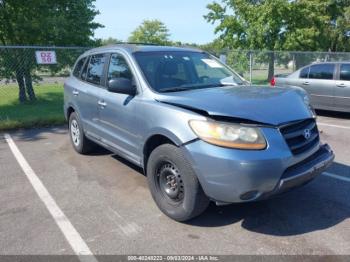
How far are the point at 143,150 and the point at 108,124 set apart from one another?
104 cm

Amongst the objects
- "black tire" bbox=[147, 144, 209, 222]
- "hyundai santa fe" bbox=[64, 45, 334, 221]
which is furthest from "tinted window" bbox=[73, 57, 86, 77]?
"black tire" bbox=[147, 144, 209, 222]

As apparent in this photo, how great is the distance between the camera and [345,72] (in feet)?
32.0

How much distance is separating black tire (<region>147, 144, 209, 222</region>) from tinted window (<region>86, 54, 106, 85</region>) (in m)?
2.05

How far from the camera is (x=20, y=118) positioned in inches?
379

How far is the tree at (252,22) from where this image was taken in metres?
21.0

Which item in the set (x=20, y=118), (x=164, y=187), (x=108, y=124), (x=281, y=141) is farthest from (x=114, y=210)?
(x=20, y=118)

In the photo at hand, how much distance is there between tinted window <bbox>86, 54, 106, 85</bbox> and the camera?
5.37 meters

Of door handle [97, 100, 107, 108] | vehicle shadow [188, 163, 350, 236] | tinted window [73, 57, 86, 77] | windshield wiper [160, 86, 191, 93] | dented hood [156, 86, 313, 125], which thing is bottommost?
vehicle shadow [188, 163, 350, 236]

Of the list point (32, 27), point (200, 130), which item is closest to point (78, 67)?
point (200, 130)

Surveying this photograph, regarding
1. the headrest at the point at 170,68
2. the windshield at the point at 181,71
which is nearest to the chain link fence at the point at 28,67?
the windshield at the point at 181,71

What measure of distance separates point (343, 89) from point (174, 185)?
7.67 meters

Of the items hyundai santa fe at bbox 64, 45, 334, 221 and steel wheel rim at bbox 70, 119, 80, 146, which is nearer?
hyundai santa fe at bbox 64, 45, 334, 221

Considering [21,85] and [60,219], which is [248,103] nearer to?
[60,219]

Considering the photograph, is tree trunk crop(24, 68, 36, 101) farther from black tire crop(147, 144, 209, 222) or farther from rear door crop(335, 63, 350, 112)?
rear door crop(335, 63, 350, 112)
